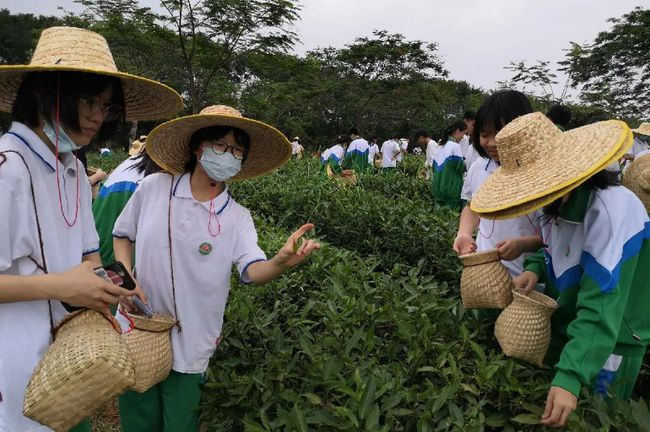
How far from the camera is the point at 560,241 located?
184cm

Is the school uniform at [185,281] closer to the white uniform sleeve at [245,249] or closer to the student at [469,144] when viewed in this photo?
the white uniform sleeve at [245,249]

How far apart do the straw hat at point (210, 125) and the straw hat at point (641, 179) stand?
9.77ft

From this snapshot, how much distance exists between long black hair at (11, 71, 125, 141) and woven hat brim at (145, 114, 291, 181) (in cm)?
52

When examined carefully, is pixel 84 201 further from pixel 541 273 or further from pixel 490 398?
pixel 541 273

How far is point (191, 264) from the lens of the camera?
81.2 inches

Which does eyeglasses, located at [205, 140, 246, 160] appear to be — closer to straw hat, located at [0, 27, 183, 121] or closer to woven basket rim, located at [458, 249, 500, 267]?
straw hat, located at [0, 27, 183, 121]

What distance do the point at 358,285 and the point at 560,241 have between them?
1242mm

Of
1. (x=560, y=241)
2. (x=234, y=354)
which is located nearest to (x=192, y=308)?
(x=234, y=354)

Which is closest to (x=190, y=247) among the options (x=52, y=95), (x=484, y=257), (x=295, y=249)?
(x=295, y=249)

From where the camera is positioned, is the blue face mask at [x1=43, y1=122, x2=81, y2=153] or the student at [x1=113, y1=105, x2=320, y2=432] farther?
the student at [x1=113, y1=105, x2=320, y2=432]

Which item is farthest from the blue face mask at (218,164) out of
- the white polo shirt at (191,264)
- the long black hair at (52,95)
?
the long black hair at (52,95)

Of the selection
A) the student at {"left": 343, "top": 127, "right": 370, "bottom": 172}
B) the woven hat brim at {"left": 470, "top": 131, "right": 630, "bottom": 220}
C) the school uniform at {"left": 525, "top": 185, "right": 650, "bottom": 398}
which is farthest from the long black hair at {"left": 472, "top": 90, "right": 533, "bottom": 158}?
the student at {"left": 343, "top": 127, "right": 370, "bottom": 172}

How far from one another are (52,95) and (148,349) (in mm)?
948

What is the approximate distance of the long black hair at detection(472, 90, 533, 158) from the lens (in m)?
2.29
